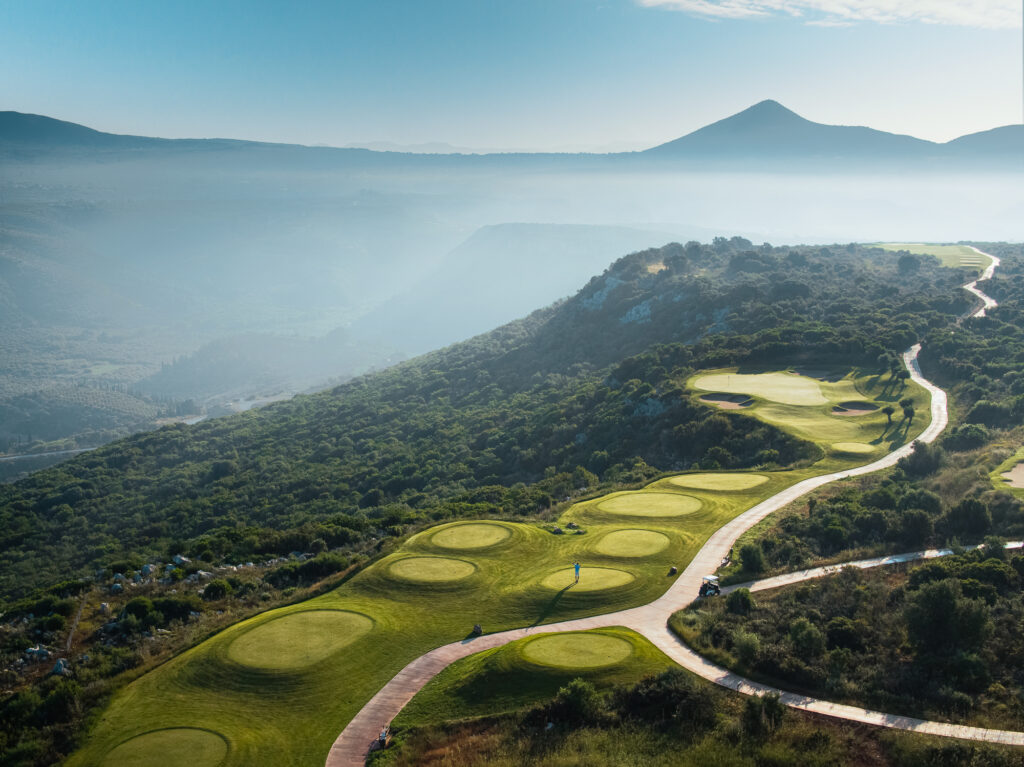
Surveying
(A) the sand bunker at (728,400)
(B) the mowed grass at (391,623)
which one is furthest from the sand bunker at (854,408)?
(B) the mowed grass at (391,623)

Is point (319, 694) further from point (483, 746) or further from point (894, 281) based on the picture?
point (894, 281)

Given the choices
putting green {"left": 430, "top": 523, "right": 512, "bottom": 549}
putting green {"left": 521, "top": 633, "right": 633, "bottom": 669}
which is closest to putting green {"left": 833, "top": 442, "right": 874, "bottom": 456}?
putting green {"left": 430, "top": 523, "right": 512, "bottom": 549}

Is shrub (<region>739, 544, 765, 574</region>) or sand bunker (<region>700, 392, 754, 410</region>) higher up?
sand bunker (<region>700, 392, 754, 410</region>)

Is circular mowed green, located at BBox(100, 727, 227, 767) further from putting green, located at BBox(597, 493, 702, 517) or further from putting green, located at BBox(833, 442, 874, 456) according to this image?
putting green, located at BBox(833, 442, 874, 456)

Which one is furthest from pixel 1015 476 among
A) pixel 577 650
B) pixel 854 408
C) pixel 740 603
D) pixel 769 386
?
pixel 577 650

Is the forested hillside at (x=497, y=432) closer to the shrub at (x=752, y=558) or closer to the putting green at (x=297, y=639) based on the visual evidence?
the putting green at (x=297, y=639)

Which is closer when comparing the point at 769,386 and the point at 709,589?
the point at 709,589

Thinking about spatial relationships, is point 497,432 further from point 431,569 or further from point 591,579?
point 591,579
